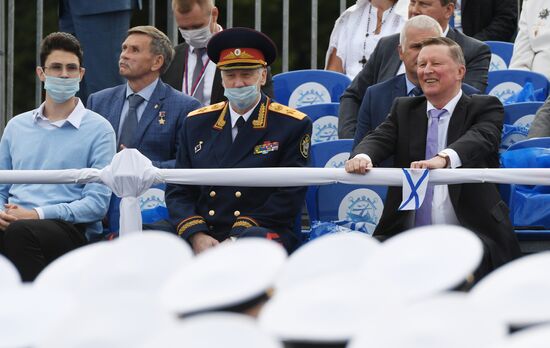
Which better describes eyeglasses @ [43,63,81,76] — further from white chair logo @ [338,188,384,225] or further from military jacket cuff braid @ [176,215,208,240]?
white chair logo @ [338,188,384,225]

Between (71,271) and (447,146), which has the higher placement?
(71,271)

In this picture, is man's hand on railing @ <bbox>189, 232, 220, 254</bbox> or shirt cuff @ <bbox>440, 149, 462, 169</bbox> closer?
shirt cuff @ <bbox>440, 149, 462, 169</bbox>

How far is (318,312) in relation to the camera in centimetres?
244

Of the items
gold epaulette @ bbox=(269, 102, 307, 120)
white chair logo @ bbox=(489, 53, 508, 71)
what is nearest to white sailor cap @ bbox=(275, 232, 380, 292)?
gold epaulette @ bbox=(269, 102, 307, 120)

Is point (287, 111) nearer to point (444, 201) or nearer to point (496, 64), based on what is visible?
point (444, 201)

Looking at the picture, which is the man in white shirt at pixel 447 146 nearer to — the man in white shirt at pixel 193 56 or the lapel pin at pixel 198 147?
the lapel pin at pixel 198 147

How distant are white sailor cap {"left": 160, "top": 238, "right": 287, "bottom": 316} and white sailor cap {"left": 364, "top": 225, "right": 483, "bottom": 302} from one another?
0.19 metres

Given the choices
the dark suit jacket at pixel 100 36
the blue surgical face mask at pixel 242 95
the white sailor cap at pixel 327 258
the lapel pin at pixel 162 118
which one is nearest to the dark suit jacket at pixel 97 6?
the dark suit jacket at pixel 100 36

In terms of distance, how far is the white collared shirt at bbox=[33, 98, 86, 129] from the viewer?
7.18m

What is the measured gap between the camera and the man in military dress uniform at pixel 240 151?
6.54 metres

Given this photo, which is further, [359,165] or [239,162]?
[239,162]

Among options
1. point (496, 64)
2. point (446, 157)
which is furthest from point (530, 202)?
point (496, 64)

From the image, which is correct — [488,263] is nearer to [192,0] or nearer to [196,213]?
[196,213]

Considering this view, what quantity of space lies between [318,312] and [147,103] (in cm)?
562
